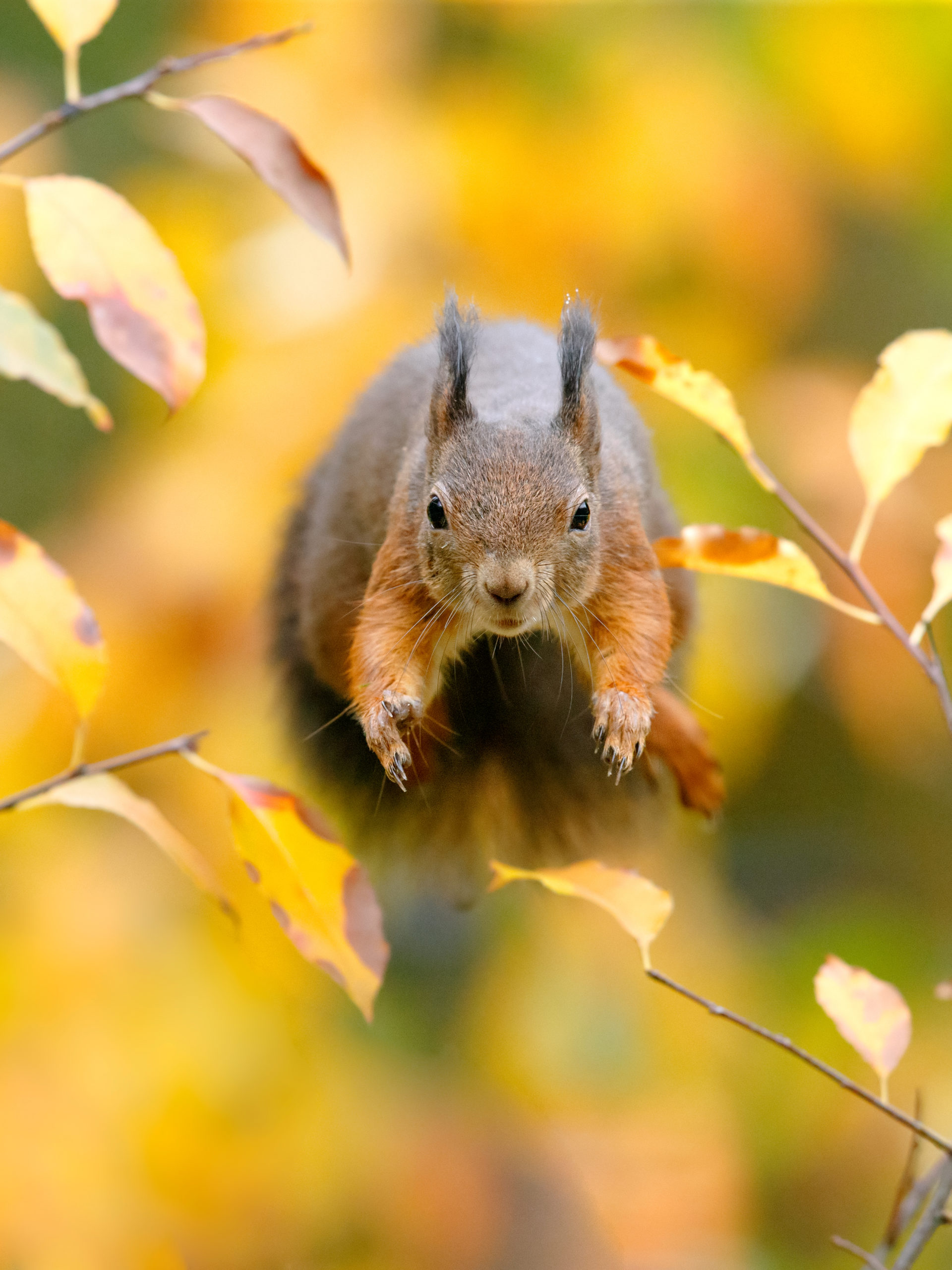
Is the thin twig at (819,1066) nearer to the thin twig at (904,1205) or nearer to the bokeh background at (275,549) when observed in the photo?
the thin twig at (904,1205)

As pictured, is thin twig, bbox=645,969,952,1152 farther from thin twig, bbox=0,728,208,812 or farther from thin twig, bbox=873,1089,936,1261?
thin twig, bbox=0,728,208,812

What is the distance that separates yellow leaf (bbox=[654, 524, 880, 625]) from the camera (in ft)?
3.83

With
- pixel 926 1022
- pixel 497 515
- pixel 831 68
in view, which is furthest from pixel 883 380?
pixel 926 1022

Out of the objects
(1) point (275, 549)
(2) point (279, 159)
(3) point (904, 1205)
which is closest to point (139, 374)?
(2) point (279, 159)

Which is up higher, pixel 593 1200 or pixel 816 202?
pixel 816 202

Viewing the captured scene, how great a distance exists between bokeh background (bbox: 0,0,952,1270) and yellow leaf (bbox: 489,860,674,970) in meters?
1.26

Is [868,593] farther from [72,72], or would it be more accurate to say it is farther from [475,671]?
[72,72]

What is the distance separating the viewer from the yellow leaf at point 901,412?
1.22 meters

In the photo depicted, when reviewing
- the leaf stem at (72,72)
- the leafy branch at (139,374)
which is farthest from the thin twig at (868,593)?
the leaf stem at (72,72)

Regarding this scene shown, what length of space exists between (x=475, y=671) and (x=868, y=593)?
1.80ft

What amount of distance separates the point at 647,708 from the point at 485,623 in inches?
8.1

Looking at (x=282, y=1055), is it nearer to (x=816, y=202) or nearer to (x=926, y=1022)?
(x=926, y=1022)

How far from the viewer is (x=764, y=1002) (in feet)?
13.9

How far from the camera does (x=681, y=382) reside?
3.94 ft
